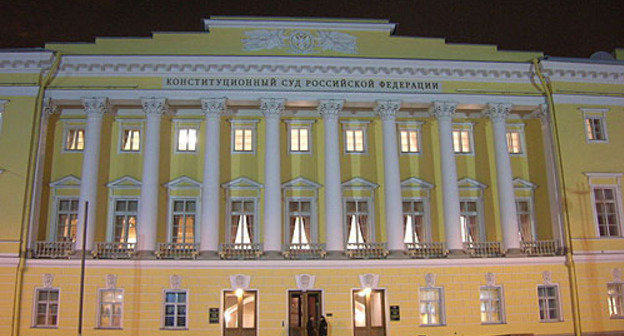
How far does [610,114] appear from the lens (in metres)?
27.6

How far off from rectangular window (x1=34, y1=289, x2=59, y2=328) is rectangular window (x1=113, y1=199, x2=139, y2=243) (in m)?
3.44

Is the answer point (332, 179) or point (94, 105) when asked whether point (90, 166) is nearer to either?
point (94, 105)

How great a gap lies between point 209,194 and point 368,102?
825 cm

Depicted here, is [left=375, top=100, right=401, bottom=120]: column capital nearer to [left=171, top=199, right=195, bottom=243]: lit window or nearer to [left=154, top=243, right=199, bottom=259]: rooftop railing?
Result: [left=171, top=199, right=195, bottom=243]: lit window

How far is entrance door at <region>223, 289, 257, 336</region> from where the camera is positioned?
79.6 feet

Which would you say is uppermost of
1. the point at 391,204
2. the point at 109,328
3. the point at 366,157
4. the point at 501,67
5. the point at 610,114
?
the point at 501,67

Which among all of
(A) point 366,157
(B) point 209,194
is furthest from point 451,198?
(B) point 209,194

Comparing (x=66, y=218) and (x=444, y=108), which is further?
(x=444, y=108)

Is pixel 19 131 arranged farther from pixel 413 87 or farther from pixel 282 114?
pixel 413 87

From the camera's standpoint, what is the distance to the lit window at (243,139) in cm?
2727

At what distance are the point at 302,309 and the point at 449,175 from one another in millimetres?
8795

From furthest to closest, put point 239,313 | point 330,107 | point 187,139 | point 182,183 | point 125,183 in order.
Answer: point 187,139 → point 182,183 → point 125,183 → point 330,107 → point 239,313

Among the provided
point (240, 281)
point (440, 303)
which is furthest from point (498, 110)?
point (240, 281)

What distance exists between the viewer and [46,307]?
23.9 meters
